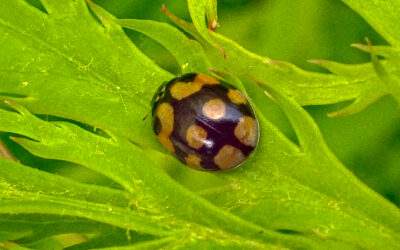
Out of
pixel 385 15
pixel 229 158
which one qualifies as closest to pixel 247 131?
pixel 229 158

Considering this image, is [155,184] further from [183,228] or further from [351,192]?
[351,192]

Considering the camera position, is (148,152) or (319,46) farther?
(319,46)

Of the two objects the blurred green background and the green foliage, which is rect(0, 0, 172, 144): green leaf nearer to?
the green foliage

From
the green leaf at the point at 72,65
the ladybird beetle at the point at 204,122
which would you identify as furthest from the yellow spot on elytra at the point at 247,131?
the green leaf at the point at 72,65

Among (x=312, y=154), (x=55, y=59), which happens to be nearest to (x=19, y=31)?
(x=55, y=59)

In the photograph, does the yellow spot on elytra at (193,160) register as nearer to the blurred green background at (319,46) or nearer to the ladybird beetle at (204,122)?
the ladybird beetle at (204,122)

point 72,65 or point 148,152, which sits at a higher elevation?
point 72,65

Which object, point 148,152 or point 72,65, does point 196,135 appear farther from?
point 72,65
